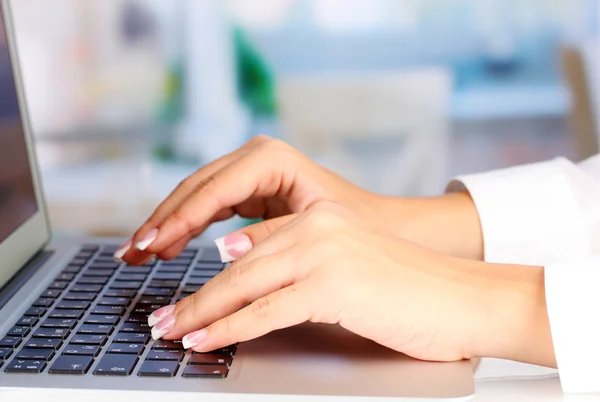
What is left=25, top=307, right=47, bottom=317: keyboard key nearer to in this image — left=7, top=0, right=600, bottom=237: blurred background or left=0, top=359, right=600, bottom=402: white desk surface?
left=0, top=359, right=600, bottom=402: white desk surface

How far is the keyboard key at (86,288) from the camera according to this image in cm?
76

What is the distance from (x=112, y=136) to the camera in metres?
3.12

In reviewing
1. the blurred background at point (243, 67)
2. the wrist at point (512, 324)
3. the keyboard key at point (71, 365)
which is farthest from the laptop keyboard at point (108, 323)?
the blurred background at point (243, 67)

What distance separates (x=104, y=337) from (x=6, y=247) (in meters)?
0.21

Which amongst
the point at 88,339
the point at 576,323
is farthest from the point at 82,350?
the point at 576,323

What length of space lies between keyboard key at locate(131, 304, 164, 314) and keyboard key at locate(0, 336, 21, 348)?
4.0 inches

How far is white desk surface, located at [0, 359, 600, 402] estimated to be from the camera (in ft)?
1.76

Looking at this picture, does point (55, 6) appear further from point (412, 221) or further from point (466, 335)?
point (466, 335)

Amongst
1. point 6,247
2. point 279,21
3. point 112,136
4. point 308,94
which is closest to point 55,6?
point 112,136

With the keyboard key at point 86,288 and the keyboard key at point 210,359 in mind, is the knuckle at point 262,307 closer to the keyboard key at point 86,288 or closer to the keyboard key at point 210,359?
the keyboard key at point 210,359

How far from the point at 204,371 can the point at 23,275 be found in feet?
1.04

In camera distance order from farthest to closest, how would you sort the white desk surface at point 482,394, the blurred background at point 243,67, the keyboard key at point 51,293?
the blurred background at point 243,67 → the keyboard key at point 51,293 → the white desk surface at point 482,394

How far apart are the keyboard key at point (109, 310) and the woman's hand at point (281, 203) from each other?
9 cm

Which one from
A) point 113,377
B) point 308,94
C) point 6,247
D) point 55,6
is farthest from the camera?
point 55,6
